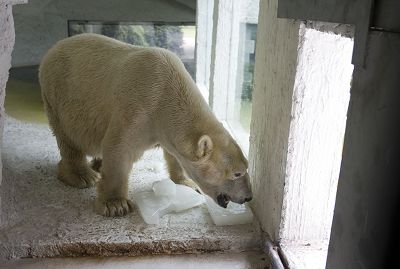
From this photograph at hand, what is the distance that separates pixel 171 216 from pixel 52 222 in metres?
0.69

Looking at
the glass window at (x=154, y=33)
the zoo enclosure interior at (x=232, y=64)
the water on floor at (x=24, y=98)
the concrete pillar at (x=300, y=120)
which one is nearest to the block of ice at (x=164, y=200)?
the concrete pillar at (x=300, y=120)

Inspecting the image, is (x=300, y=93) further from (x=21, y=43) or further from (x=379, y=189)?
(x=21, y=43)

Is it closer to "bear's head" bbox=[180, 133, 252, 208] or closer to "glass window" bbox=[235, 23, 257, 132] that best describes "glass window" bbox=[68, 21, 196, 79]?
"glass window" bbox=[235, 23, 257, 132]

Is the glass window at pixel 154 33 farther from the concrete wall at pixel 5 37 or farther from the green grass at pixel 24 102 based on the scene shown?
the concrete wall at pixel 5 37

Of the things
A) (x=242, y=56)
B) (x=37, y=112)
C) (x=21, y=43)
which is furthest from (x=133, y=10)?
(x=242, y=56)

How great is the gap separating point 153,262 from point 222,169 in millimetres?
625

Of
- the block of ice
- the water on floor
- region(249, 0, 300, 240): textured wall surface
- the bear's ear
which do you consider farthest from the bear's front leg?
the water on floor

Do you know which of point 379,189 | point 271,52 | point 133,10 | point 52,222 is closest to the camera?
point 379,189

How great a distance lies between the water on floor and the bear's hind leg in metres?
1.75

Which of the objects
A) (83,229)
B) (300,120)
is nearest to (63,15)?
(83,229)

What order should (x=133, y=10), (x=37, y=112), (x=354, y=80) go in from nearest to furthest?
(x=354, y=80)
(x=37, y=112)
(x=133, y=10)

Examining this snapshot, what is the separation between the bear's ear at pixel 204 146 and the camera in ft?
7.73

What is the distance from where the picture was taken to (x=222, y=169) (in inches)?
98.1

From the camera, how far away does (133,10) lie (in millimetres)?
9555
